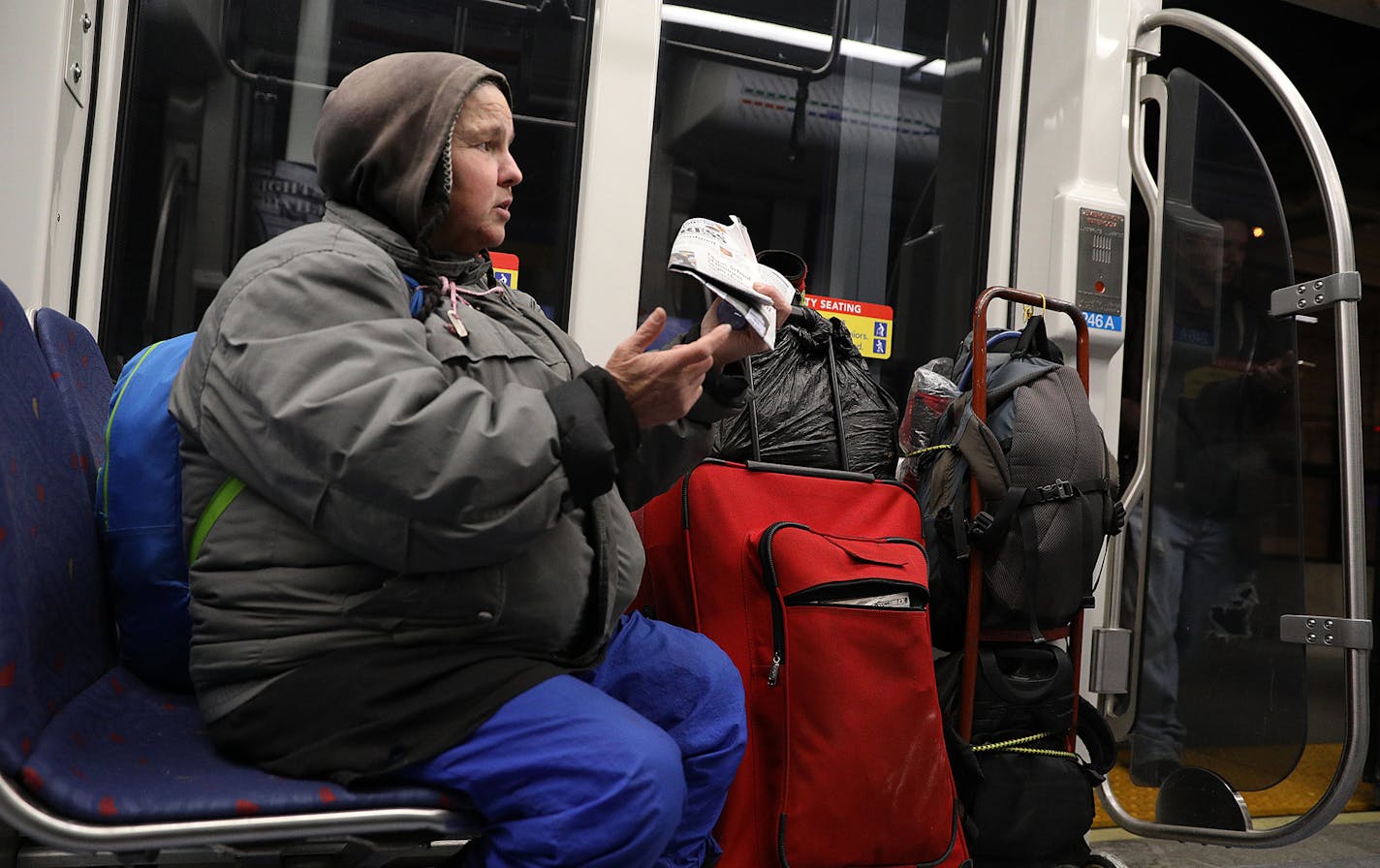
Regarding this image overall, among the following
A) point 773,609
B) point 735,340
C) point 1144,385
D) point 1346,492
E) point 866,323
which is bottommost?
point 773,609

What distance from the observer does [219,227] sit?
265cm

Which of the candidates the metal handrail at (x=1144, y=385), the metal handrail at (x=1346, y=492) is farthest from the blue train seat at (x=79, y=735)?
the metal handrail at (x=1144, y=385)

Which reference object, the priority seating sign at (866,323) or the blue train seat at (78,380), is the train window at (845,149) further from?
the blue train seat at (78,380)

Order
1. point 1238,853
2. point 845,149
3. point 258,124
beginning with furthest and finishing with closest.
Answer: point 845,149 → point 1238,853 → point 258,124

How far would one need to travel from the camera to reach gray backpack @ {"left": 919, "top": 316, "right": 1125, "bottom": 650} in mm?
2406

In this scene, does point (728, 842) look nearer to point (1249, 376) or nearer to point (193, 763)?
point (193, 763)

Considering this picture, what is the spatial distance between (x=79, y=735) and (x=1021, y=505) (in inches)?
74.0

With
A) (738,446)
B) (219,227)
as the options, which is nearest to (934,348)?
(738,446)

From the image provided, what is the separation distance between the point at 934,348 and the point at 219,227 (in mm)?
2026

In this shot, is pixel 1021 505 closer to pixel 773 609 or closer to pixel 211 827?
pixel 773 609

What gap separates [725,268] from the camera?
1567 millimetres

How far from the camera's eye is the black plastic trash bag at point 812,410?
239cm

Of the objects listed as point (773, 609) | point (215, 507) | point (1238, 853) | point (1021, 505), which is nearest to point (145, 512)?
point (215, 507)

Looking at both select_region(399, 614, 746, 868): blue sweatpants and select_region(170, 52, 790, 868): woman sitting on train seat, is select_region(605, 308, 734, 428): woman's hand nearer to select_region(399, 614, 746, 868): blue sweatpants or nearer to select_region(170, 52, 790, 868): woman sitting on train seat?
A: select_region(170, 52, 790, 868): woman sitting on train seat
